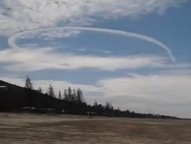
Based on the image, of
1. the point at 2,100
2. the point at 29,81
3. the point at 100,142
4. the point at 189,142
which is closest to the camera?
the point at 100,142

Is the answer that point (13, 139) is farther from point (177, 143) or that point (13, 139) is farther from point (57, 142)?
point (177, 143)

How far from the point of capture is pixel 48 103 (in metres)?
182

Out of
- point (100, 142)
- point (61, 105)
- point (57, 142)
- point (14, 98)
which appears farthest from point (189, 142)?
point (61, 105)

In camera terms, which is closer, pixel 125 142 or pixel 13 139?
pixel 13 139

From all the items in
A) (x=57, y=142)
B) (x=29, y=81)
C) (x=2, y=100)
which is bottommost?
(x=57, y=142)

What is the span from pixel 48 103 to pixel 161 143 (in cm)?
14693

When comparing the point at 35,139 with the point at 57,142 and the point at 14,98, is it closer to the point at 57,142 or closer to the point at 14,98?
the point at 57,142

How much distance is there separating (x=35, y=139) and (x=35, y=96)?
14258 cm

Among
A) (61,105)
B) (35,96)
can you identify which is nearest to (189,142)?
(35,96)

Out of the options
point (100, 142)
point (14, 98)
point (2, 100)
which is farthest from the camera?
point (14, 98)

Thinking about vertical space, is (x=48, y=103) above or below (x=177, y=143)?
above

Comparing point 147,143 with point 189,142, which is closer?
point 147,143

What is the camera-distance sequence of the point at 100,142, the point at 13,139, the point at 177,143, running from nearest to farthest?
the point at 13,139
the point at 100,142
the point at 177,143

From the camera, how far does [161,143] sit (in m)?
37.5
